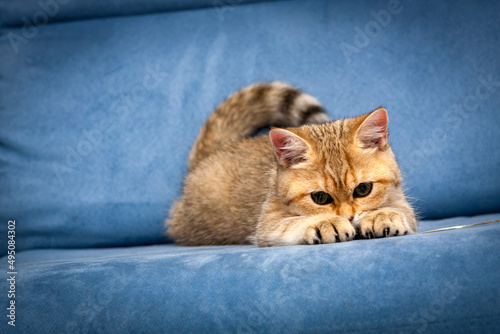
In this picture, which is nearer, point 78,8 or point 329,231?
point 329,231

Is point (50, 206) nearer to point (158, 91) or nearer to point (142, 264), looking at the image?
point (158, 91)

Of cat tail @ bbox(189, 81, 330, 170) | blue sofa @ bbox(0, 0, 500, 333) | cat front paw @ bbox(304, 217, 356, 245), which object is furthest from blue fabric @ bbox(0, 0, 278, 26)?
cat front paw @ bbox(304, 217, 356, 245)

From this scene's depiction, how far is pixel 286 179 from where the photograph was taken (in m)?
1.90

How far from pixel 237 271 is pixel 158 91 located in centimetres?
162

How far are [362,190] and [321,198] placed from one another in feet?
0.50

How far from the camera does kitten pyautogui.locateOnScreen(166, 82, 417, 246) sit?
173 cm

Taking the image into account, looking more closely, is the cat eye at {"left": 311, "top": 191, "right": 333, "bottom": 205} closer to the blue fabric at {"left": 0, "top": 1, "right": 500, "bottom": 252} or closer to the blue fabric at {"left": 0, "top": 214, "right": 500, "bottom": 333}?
the blue fabric at {"left": 0, "top": 214, "right": 500, "bottom": 333}

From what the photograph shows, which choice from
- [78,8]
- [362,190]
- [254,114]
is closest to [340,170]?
[362,190]

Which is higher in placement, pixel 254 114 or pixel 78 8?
pixel 78 8

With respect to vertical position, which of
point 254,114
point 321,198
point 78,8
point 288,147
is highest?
point 78,8

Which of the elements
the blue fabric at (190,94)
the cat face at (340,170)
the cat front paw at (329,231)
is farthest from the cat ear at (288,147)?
the blue fabric at (190,94)

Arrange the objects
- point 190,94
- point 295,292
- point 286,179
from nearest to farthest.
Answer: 1. point 295,292
2. point 286,179
3. point 190,94

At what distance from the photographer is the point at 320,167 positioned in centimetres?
182

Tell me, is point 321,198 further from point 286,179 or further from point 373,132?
point 373,132
